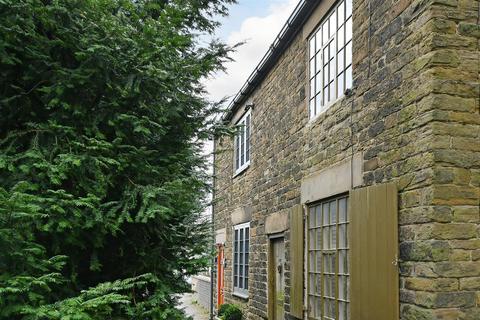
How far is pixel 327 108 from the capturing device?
7441 millimetres

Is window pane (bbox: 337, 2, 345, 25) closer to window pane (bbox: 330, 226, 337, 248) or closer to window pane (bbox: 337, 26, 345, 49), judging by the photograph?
window pane (bbox: 337, 26, 345, 49)

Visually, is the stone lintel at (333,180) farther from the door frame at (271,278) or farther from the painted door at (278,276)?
the door frame at (271,278)

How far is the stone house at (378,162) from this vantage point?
4.84 meters

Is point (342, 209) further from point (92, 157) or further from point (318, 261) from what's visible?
point (92, 157)

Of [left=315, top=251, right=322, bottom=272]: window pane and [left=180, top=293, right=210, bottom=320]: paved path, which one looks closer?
[left=315, top=251, right=322, bottom=272]: window pane

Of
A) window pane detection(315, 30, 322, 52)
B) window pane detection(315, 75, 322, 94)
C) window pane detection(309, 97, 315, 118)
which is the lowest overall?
window pane detection(309, 97, 315, 118)

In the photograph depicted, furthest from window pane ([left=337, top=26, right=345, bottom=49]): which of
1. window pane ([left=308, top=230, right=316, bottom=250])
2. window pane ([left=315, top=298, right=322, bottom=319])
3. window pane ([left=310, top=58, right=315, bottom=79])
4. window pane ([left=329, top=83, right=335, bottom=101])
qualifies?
window pane ([left=315, top=298, right=322, bottom=319])

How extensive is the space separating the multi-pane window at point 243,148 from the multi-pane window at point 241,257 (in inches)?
61.1

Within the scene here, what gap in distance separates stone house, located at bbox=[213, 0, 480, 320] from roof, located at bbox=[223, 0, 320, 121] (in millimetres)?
41

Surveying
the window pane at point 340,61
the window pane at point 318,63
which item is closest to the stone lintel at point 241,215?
the window pane at point 318,63

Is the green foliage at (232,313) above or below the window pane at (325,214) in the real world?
below

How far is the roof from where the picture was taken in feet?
27.7

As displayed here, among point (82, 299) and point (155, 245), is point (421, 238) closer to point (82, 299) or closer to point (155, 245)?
point (155, 245)

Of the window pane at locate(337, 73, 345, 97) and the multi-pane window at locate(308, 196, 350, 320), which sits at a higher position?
the window pane at locate(337, 73, 345, 97)
